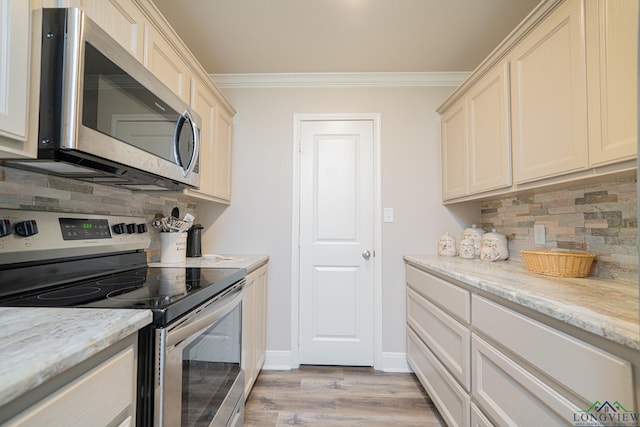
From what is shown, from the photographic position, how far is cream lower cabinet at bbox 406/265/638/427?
28.0 inches

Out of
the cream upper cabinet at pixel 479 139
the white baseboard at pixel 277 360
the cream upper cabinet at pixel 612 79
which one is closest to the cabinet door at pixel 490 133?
the cream upper cabinet at pixel 479 139

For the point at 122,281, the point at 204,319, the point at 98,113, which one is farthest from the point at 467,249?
Answer: the point at 98,113

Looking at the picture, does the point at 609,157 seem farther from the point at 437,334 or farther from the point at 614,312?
the point at 437,334

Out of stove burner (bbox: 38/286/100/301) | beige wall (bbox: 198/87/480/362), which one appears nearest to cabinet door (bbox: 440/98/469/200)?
beige wall (bbox: 198/87/480/362)

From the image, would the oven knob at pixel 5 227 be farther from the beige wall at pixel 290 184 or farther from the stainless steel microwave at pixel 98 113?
the beige wall at pixel 290 184

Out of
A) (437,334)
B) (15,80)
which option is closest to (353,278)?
(437,334)

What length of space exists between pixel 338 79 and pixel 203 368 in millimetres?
2259

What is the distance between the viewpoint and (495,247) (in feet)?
6.16

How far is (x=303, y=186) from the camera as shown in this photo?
7.95 ft

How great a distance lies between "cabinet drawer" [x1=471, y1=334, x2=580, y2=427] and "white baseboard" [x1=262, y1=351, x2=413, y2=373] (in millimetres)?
1131

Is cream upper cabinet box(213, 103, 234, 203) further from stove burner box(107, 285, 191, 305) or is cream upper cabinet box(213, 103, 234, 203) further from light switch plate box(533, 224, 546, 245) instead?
light switch plate box(533, 224, 546, 245)

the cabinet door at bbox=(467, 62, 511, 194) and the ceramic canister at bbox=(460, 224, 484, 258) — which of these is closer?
the cabinet door at bbox=(467, 62, 511, 194)

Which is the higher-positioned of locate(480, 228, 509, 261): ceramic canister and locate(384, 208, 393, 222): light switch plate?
locate(384, 208, 393, 222): light switch plate

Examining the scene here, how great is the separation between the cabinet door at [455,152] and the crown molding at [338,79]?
0.36 metres
